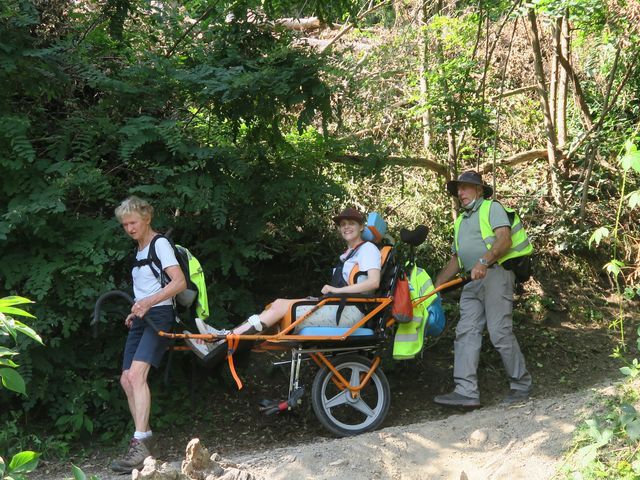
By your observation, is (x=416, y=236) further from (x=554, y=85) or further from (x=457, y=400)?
(x=554, y=85)

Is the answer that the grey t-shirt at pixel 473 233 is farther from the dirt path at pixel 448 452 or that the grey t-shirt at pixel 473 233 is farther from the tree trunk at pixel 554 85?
the tree trunk at pixel 554 85

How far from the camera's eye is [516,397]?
6770mm

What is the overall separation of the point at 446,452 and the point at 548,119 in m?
5.83

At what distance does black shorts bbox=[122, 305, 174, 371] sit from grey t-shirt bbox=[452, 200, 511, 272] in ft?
8.74

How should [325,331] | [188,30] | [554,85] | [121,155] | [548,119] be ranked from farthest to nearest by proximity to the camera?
1. [554,85]
2. [548,119]
3. [188,30]
4. [121,155]
5. [325,331]

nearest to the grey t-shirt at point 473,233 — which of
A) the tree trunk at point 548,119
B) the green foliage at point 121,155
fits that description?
the green foliage at point 121,155

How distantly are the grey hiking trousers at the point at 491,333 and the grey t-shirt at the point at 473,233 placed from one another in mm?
194

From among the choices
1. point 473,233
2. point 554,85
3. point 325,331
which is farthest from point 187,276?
point 554,85

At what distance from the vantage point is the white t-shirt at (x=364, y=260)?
6.28 meters

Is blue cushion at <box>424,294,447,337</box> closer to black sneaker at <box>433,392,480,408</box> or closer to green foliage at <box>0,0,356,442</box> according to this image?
black sneaker at <box>433,392,480,408</box>

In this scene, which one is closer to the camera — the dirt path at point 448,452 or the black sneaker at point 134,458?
the dirt path at point 448,452

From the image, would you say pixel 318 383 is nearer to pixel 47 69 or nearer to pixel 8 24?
pixel 47 69

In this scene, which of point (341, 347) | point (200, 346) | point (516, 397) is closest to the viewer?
point (200, 346)

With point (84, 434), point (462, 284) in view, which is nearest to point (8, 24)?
point (84, 434)
